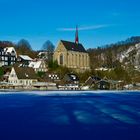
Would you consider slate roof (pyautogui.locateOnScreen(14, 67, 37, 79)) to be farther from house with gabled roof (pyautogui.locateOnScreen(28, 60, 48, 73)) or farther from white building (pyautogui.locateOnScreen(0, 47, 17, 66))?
white building (pyautogui.locateOnScreen(0, 47, 17, 66))

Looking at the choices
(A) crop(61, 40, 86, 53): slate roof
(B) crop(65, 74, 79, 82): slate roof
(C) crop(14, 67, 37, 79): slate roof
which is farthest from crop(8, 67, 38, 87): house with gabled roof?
(A) crop(61, 40, 86, 53): slate roof

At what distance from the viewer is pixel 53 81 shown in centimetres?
11056

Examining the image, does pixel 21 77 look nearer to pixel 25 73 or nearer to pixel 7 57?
pixel 25 73

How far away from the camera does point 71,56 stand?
140500mm

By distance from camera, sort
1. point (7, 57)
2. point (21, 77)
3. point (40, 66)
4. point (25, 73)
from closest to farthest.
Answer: point (21, 77)
point (25, 73)
point (40, 66)
point (7, 57)

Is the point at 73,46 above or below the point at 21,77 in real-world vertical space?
above

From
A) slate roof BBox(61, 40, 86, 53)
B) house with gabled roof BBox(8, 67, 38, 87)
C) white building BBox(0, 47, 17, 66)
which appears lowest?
house with gabled roof BBox(8, 67, 38, 87)

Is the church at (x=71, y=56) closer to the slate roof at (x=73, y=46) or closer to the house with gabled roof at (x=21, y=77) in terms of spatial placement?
the slate roof at (x=73, y=46)

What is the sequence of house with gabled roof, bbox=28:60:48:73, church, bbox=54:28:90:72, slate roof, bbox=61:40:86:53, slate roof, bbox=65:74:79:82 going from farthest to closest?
1. slate roof, bbox=61:40:86:53
2. church, bbox=54:28:90:72
3. house with gabled roof, bbox=28:60:48:73
4. slate roof, bbox=65:74:79:82

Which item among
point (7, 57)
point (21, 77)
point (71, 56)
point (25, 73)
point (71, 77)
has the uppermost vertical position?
point (71, 56)

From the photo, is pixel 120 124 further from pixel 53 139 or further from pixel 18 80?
pixel 18 80

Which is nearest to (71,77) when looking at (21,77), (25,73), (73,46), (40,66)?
(40,66)

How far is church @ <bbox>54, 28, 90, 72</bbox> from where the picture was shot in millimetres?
136750

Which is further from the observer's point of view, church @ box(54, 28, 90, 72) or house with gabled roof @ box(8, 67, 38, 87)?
church @ box(54, 28, 90, 72)
